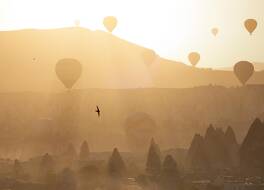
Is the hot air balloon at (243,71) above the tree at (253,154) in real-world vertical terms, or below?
above

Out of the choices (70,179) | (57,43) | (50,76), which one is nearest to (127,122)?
(70,179)

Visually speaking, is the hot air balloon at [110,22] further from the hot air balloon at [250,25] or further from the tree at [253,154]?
the tree at [253,154]

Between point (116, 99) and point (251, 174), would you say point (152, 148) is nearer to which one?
point (251, 174)

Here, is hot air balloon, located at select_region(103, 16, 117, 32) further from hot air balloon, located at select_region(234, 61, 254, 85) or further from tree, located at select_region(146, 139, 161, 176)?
tree, located at select_region(146, 139, 161, 176)

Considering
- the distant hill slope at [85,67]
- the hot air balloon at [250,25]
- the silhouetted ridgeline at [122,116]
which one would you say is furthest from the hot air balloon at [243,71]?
the silhouetted ridgeline at [122,116]

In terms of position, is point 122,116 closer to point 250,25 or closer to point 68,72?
point 68,72

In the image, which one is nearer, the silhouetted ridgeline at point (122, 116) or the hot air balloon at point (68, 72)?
the silhouetted ridgeline at point (122, 116)

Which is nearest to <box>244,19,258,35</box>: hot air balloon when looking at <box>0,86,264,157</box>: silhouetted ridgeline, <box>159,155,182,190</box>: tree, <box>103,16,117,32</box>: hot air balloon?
<box>0,86,264,157</box>: silhouetted ridgeline
